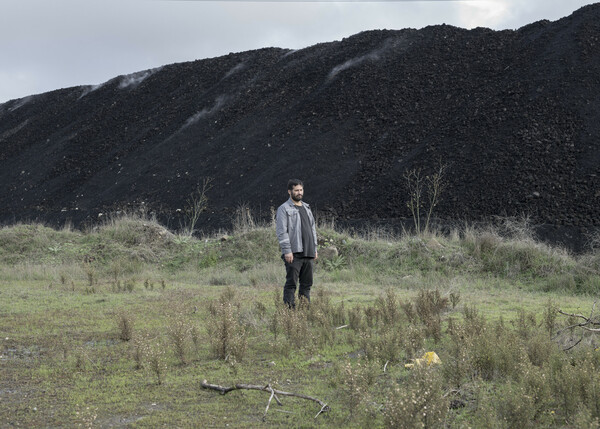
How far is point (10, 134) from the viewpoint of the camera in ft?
122

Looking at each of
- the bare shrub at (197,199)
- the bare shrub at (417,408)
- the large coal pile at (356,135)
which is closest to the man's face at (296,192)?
the bare shrub at (417,408)

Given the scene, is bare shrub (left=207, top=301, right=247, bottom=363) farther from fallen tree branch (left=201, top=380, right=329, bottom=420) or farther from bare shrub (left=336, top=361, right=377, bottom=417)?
bare shrub (left=336, top=361, right=377, bottom=417)

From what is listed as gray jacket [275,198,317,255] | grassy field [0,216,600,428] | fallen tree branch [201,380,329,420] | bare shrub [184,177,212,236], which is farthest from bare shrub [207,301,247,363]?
bare shrub [184,177,212,236]

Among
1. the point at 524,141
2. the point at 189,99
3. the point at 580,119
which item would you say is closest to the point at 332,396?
the point at 524,141

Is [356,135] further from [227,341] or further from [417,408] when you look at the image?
[417,408]

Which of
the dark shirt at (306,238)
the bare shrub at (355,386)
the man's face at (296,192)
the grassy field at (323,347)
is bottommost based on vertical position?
the grassy field at (323,347)

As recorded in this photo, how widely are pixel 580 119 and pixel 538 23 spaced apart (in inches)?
373

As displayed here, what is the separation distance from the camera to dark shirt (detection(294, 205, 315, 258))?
678cm

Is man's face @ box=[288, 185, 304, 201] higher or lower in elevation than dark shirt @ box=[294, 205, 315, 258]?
higher

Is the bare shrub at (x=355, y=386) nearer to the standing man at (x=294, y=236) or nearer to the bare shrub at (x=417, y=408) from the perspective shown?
the bare shrub at (x=417, y=408)

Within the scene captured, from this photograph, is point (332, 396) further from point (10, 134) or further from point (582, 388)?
point (10, 134)

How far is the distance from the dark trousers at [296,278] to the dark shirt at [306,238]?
0.35 ft

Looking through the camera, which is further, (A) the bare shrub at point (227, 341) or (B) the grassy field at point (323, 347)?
(A) the bare shrub at point (227, 341)

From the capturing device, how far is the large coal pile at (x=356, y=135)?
688 inches
